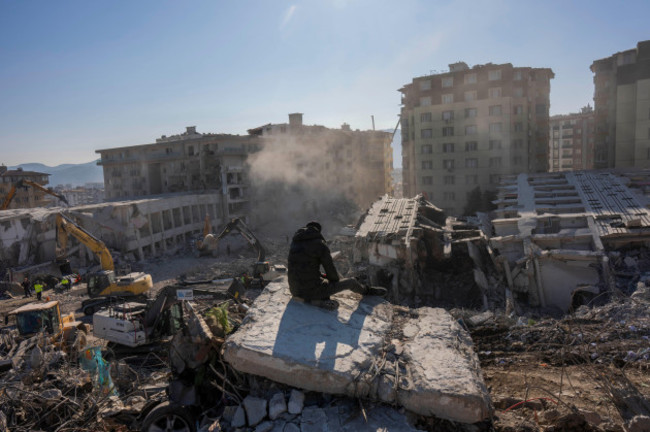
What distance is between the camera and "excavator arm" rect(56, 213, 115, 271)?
20.7 metres

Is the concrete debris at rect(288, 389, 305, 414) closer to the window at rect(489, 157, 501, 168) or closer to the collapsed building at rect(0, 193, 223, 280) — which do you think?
the collapsed building at rect(0, 193, 223, 280)

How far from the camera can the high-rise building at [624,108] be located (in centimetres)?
3603

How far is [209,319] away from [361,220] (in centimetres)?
1497

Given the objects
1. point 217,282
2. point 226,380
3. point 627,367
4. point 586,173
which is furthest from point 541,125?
point 226,380

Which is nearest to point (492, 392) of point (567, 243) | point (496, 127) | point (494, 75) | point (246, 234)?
point (567, 243)

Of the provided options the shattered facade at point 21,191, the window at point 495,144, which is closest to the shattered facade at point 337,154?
the window at point 495,144

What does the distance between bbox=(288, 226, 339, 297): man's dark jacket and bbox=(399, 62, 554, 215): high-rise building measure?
39445mm

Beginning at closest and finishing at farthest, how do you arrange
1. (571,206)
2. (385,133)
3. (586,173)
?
(571,206)
(586,173)
(385,133)

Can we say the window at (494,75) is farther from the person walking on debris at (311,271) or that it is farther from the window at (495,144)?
the person walking on debris at (311,271)

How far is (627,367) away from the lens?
611 cm

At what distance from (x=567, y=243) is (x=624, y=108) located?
1190 inches

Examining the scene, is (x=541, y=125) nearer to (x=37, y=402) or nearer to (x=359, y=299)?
(x=359, y=299)

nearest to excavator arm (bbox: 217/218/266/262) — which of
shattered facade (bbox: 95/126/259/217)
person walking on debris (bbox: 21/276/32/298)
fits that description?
person walking on debris (bbox: 21/276/32/298)

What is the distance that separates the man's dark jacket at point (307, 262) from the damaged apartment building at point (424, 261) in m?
9.42
